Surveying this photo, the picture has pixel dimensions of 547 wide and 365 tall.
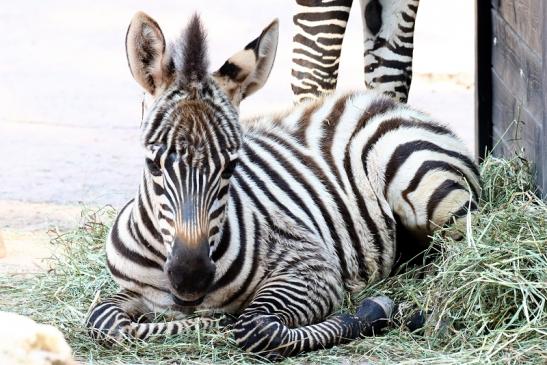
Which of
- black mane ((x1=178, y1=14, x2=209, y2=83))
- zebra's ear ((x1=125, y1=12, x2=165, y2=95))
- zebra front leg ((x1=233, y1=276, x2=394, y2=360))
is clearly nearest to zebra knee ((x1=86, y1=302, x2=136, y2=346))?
zebra front leg ((x1=233, y1=276, x2=394, y2=360))

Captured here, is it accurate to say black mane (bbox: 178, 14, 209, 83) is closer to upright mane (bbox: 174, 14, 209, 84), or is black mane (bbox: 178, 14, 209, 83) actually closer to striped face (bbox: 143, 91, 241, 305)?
upright mane (bbox: 174, 14, 209, 84)

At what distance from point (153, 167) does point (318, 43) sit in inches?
107

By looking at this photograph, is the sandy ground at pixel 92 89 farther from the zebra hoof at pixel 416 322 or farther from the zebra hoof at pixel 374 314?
the zebra hoof at pixel 416 322

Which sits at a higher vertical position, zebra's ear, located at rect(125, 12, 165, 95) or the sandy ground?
zebra's ear, located at rect(125, 12, 165, 95)

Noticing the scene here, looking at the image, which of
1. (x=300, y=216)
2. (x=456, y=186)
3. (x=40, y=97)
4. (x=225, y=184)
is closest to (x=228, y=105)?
(x=225, y=184)

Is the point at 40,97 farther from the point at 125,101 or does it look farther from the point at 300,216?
the point at 300,216

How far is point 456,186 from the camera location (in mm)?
7148

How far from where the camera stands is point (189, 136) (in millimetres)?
6043

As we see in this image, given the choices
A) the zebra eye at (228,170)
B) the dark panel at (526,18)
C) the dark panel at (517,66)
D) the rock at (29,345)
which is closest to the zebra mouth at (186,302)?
the zebra eye at (228,170)

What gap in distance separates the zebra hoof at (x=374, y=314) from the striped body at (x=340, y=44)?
7.42ft

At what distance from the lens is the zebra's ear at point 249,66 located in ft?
20.8

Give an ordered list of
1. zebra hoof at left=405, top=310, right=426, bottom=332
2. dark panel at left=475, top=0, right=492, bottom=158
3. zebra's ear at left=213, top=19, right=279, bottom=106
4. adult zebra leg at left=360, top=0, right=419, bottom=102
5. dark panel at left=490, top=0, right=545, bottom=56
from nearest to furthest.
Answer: zebra's ear at left=213, top=19, right=279, bottom=106 → zebra hoof at left=405, top=310, right=426, bottom=332 → dark panel at left=490, top=0, right=545, bottom=56 → adult zebra leg at left=360, top=0, right=419, bottom=102 → dark panel at left=475, top=0, right=492, bottom=158

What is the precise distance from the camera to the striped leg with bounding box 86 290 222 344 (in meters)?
6.22

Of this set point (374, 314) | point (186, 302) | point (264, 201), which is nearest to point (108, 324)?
point (186, 302)
